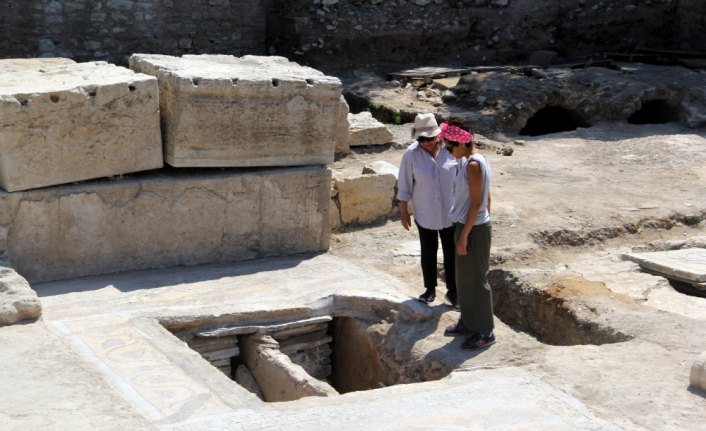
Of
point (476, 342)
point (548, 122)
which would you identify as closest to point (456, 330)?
point (476, 342)

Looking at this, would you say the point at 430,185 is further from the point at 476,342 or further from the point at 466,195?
the point at 476,342

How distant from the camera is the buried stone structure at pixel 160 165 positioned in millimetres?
7211

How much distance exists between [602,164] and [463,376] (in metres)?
5.87

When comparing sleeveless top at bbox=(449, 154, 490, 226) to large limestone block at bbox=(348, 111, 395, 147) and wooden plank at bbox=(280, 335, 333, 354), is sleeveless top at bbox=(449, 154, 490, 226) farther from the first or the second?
large limestone block at bbox=(348, 111, 395, 147)

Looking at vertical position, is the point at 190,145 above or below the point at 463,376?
above

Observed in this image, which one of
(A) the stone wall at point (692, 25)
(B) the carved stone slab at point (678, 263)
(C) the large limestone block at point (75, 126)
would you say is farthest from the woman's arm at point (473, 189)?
(A) the stone wall at point (692, 25)

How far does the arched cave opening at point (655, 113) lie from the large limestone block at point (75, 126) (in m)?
7.99

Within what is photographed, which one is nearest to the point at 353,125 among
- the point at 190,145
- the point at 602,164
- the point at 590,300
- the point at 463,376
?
the point at 602,164

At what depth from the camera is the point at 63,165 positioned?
24.0 ft

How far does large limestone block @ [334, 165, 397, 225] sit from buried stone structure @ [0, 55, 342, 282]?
32.7 inches

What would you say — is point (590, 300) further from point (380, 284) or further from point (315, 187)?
point (315, 187)

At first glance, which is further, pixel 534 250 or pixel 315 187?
pixel 534 250

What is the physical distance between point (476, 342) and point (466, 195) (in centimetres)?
88

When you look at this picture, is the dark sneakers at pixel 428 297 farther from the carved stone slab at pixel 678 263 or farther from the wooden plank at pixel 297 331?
the carved stone slab at pixel 678 263
